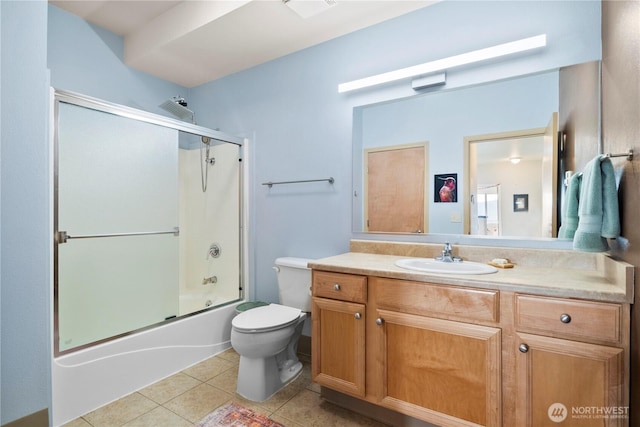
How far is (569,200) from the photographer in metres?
1.32

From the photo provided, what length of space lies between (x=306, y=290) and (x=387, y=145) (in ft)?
3.75

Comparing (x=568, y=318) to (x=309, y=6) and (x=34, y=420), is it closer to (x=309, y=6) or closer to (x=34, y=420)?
(x=309, y=6)

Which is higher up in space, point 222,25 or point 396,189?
point 222,25

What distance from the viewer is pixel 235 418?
1.55 meters

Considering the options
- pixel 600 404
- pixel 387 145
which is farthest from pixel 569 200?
pixel 387 145

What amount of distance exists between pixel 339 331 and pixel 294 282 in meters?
0.67

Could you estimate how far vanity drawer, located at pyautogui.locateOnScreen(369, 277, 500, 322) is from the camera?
121 centimetres

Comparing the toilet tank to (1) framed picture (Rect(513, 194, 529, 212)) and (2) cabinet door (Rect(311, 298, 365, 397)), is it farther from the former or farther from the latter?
(1) framed picture (Rect(513, 194, 529, 212))

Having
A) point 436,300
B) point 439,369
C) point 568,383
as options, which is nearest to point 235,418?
point 439,369

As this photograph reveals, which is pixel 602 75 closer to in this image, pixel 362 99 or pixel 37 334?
pixel 362 99

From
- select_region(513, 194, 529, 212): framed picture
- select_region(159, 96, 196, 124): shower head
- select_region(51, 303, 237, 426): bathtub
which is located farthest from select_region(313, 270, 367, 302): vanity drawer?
select_region(159, 96, 196, 124): shower head

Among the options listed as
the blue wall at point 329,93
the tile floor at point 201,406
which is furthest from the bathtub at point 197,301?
the tile floor at point 201,406

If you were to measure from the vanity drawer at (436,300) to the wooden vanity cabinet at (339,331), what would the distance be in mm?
112

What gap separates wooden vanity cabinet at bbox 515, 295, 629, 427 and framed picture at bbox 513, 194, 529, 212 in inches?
24.0
